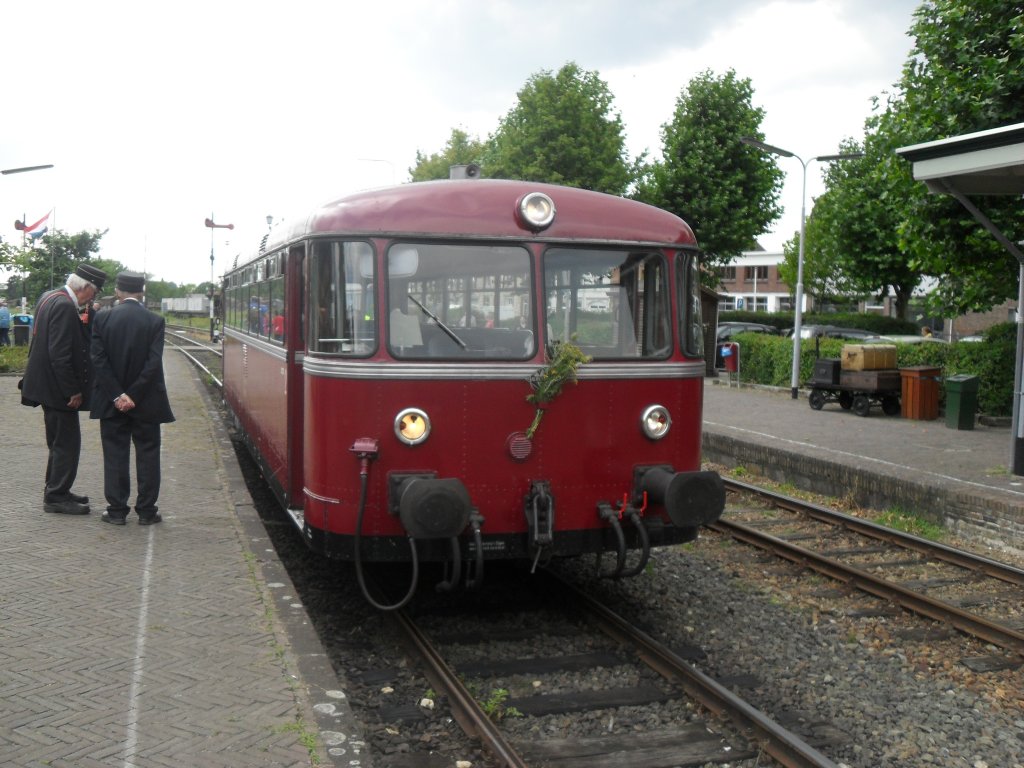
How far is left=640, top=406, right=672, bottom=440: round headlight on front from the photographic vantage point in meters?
6.66

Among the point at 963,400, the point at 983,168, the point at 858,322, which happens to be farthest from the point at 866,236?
the point at 983,168

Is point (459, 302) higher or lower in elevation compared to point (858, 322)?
higher

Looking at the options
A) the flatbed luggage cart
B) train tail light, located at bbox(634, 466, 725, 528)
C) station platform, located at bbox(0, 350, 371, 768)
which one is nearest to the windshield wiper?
train tail light, located at bbox(634, 466, 725, 528)

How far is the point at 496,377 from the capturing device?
247 inches

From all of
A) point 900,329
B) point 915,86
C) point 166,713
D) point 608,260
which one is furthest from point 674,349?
point 900,329

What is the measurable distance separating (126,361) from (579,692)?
4.45m

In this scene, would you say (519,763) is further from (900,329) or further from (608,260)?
(900,329)

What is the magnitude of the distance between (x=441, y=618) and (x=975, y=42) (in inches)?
449

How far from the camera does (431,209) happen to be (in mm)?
6312

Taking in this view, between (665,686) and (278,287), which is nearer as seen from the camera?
(665,686)

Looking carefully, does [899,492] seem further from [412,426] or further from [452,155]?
[452,155]

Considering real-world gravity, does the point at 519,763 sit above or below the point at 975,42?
below

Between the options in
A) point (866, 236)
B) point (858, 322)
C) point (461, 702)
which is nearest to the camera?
point (461, 702)

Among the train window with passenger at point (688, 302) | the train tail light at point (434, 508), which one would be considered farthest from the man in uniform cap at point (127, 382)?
the train window with passenger at point (688, 302)
